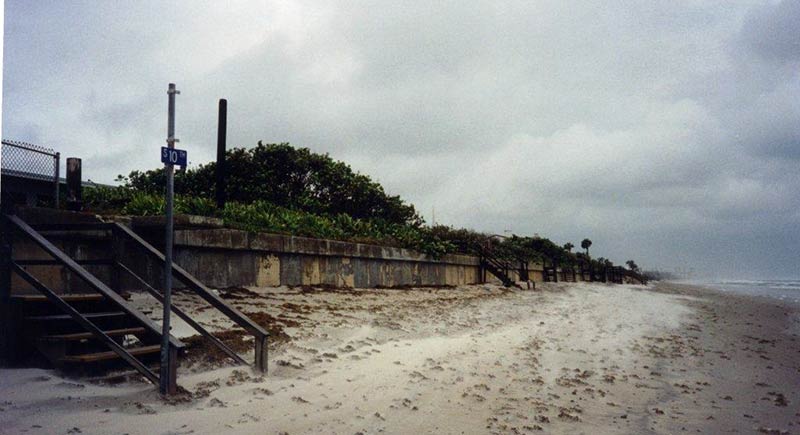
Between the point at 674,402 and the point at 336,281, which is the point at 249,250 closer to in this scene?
the point at 336,281

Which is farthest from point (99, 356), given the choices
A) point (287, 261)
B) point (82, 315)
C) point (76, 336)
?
point (287, 261)

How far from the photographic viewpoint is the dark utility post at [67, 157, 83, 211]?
25.1 ft

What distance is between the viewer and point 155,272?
338 inches

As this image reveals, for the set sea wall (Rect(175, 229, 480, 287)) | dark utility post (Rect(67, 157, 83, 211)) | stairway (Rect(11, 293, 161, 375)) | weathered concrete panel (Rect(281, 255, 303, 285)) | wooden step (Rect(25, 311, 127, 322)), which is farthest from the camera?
weathered concrete panel (Rect(281, 255, 303, 285))

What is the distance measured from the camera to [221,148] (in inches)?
567

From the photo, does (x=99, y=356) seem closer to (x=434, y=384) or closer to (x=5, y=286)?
(x=5, y=286)

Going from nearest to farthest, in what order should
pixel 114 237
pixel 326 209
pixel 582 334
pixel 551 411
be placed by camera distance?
pixel 551 411 < pixel 114 237 < pixel 582 334 < pixel 326 209

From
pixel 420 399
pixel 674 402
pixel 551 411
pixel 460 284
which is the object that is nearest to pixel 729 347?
pixel 674 402

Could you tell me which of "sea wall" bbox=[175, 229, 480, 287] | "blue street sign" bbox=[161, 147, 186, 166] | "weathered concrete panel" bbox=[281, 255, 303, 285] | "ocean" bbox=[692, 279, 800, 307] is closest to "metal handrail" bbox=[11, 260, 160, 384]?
"blue street sign" bbox=[161, 147, 186, 166]

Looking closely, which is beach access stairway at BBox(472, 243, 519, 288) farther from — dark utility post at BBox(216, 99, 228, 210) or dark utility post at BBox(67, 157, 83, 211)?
dark utility post at BBox(67, 157, 83, 211)

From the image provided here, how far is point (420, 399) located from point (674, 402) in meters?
2.54

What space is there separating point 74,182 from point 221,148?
6.66 metres

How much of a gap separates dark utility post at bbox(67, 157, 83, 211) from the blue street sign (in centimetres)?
436

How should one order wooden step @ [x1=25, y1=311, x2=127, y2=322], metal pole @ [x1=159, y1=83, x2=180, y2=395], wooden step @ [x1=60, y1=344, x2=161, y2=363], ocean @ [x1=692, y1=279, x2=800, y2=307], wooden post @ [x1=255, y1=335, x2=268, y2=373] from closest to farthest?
metal pole @ [x1=159, y1=83, x2=180, y2=395] → wooden step @ [x1=60, y1=344, x2=161, y2=363] → wooden step @ [x1=25, y1=311, x2=127, y2=322] → wooden post @ [x1=255, y1=335, x2=268, y2=373] → ocean @ [x1=692, y1=279, x2=800, y2=307]
